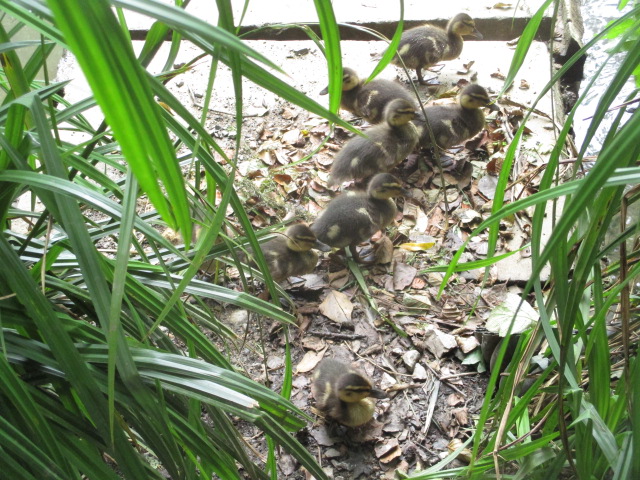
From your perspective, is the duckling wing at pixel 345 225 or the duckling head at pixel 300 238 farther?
the duckling wing at pixel 345 225

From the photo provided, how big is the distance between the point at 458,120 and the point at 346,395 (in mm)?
1253

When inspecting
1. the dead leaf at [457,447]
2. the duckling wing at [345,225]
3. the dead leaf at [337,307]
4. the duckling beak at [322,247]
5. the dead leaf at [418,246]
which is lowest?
the dead leaf at [457,447]

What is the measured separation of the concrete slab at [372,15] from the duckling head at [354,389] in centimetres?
190

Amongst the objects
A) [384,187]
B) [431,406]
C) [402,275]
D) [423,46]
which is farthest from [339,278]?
[423,46]

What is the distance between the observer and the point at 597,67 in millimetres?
2639

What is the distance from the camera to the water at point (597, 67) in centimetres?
234

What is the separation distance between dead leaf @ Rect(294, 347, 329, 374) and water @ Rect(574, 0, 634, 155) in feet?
3.97

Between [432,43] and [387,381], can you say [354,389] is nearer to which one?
[387,381]

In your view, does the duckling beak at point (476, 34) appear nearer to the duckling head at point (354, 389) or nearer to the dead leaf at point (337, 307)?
the dead leaf at point (337, 307)

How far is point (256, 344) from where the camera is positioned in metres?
1.82

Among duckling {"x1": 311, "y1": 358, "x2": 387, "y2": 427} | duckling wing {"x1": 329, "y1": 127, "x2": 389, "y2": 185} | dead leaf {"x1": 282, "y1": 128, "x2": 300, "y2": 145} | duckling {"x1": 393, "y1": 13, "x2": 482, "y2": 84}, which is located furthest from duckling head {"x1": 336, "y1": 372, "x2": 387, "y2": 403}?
duckling {"x1": 393, "y1": 13, "x2": 482, "y2": 84}

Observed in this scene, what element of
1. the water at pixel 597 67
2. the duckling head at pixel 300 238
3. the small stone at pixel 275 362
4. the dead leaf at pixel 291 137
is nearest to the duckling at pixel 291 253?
the duckling head at pixel 300 238

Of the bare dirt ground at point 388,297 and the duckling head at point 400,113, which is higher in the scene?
the duckling head at point 400,113

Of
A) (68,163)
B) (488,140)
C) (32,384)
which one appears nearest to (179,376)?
(32,384)
